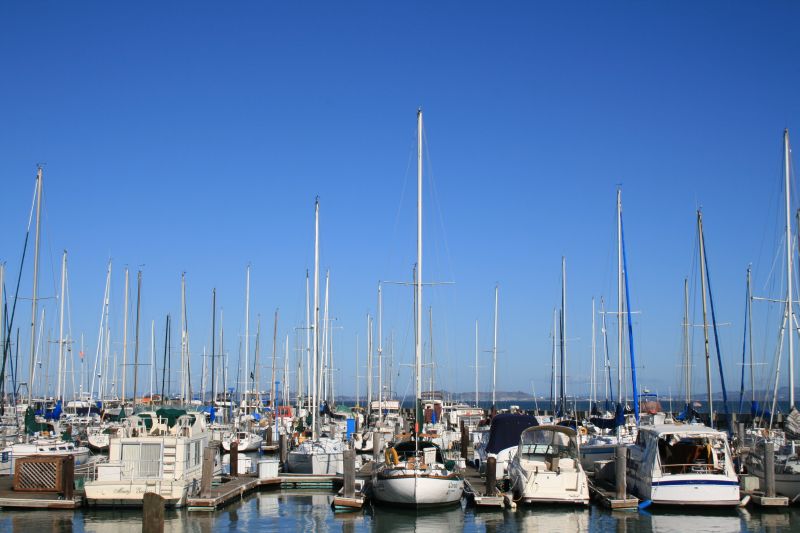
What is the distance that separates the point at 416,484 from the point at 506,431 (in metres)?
9.47

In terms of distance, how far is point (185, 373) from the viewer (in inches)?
2768

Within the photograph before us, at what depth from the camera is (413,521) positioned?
29.0m

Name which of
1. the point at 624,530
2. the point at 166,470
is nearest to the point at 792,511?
the point at 624,530

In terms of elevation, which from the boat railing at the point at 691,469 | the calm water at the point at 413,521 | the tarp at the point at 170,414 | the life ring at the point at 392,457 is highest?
the tarp at the point at 170,414

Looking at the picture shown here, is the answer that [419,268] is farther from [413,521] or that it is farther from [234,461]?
[234,461]

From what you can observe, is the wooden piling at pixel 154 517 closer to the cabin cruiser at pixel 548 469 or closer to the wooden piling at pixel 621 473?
the cabin cruiser at pixel 548 469

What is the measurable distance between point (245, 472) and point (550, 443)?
13532 millimetres

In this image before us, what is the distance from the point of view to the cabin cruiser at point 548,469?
3009cm

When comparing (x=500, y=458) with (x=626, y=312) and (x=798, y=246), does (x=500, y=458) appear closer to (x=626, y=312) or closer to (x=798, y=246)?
(x=626, y=312)

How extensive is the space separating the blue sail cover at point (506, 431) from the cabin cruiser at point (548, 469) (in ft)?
10.4

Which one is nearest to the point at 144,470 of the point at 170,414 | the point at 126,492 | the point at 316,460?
the point at 126,492

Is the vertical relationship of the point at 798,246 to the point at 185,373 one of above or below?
above

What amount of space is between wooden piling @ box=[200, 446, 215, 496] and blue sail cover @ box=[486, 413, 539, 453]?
1271 centimetres

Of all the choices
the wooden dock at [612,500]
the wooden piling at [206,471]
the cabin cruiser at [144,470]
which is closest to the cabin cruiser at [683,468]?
the wooden dock at [612,500]
